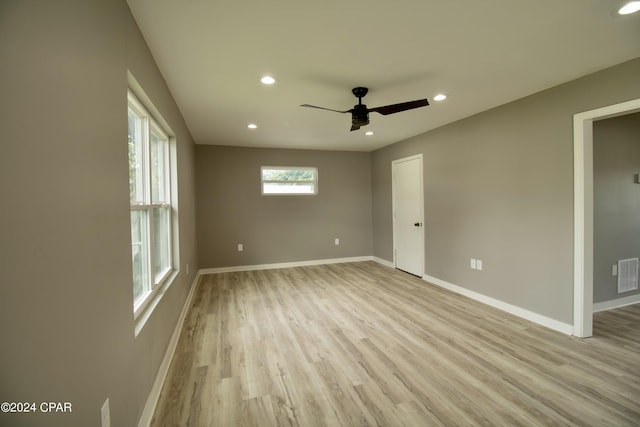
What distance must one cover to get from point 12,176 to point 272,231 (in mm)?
5081

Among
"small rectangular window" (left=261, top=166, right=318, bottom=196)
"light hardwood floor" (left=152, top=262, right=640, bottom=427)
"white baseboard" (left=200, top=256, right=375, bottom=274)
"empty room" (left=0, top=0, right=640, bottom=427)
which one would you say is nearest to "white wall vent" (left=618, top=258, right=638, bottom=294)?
"empty room" (left=0, top=0, right=640, bottom=427)

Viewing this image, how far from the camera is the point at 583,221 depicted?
263 centimetres

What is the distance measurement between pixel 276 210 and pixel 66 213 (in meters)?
4.88

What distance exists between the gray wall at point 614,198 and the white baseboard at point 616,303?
49 mm

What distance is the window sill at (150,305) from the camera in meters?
1.70

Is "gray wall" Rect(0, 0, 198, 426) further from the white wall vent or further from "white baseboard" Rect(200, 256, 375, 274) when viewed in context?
the white wall vent

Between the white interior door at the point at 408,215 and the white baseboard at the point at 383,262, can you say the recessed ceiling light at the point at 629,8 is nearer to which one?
the white interior door at the point at 408,215

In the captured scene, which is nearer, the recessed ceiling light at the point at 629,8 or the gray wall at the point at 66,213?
the gray wall at the point at 66,213

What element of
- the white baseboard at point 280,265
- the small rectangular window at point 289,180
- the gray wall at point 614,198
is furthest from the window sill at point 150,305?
the gray wall at point 614,198

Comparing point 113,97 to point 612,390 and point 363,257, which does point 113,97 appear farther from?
point 363,257

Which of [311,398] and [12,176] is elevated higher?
[12,176]

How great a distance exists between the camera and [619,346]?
249cm

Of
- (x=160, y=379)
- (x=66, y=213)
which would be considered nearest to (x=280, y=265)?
(x=160, y=379)

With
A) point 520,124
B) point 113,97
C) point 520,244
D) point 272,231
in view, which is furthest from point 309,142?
point 113,97
